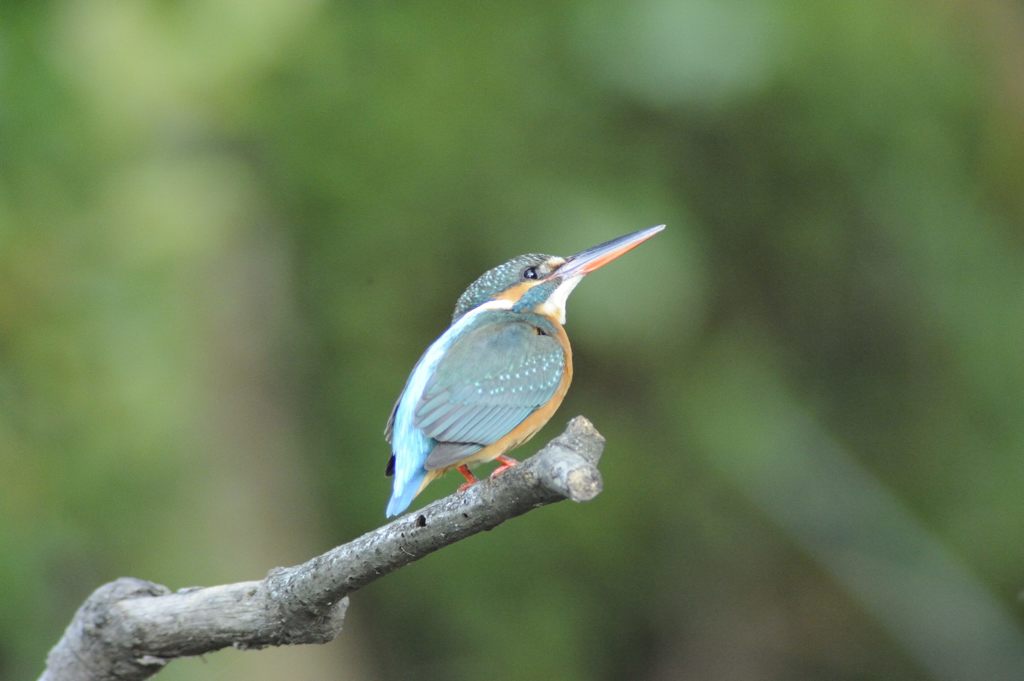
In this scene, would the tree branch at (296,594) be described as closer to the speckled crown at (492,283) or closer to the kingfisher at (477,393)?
the kingfisher at (477,393)

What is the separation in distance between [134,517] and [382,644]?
122 cm

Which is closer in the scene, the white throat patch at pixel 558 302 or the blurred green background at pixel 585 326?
the white throat patch at pixel 558 302

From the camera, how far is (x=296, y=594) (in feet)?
6.81

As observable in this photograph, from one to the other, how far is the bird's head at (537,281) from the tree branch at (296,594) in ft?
3.36

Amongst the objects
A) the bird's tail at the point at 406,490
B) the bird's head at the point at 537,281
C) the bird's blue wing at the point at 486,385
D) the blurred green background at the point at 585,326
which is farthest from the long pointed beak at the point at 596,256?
the bird's tail at the point at 406,490

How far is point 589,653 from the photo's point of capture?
454 centimetres

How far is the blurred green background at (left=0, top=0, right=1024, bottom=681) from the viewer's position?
3.65 m

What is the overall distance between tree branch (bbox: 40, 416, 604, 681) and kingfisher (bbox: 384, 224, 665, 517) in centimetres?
25

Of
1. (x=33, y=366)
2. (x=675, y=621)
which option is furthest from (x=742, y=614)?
(x=33, y=366)

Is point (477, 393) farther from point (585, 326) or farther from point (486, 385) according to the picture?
point (585, 326)

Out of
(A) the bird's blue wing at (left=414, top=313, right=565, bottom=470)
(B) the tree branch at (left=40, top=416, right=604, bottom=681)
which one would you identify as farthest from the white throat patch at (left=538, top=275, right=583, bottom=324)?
(B) the tree branch at (left=40, top=416, right=604, bottom=681)

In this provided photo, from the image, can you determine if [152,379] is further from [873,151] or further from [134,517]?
[873,151]

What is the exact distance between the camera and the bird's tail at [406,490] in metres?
2.29

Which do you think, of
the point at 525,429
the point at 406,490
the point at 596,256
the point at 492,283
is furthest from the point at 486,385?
the point at 596,256
